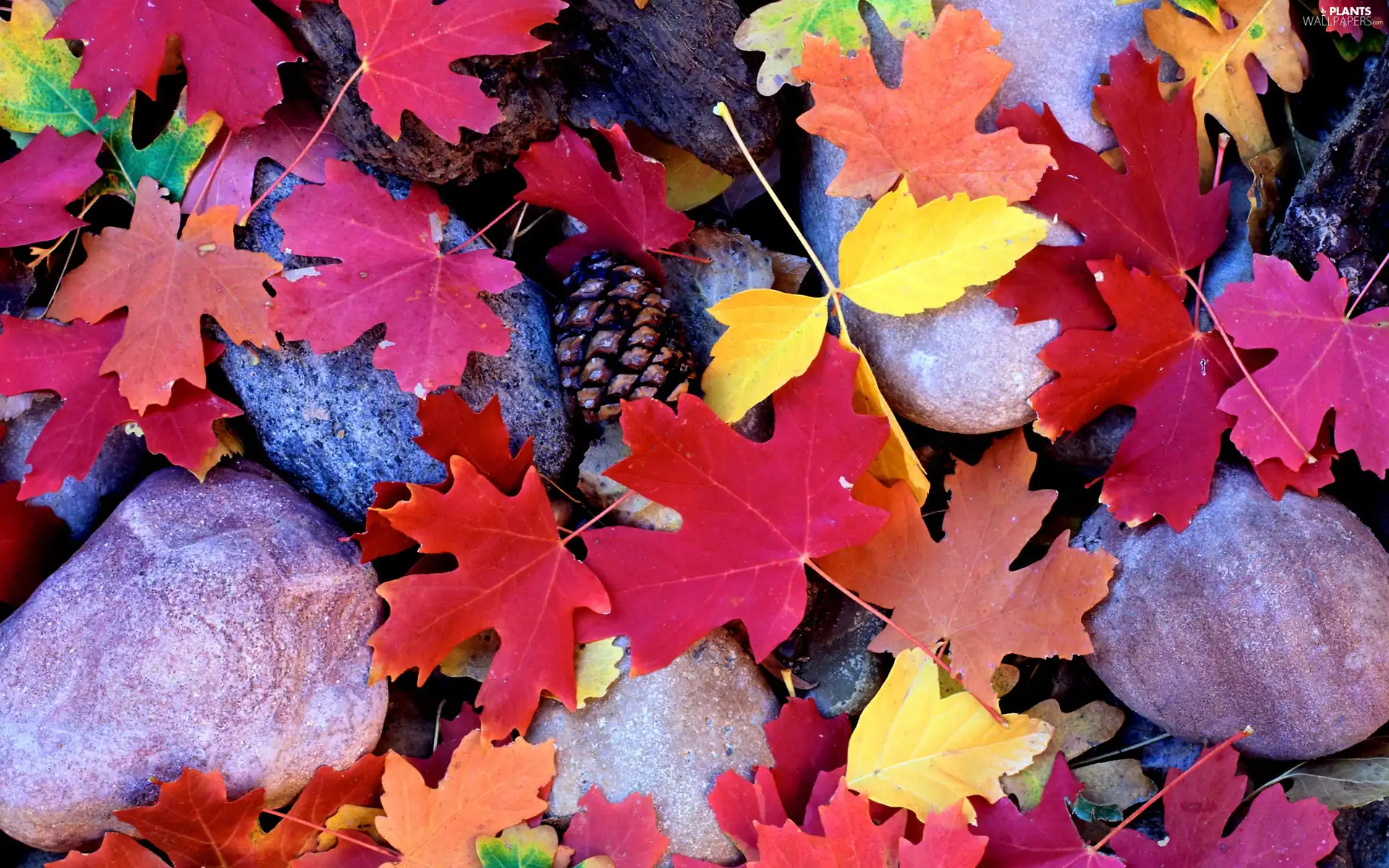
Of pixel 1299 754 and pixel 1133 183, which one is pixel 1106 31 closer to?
pixel 1133 183

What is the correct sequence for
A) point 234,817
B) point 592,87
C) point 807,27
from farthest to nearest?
point 592,87 → point 807,27 → point 234,817

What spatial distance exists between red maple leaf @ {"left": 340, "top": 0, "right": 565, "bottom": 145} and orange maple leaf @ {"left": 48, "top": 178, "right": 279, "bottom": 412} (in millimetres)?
293

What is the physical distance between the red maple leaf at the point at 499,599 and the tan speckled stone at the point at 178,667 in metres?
0.11

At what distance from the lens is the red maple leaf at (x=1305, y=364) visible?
141 centimetres

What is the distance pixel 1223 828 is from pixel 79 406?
5.97 ft

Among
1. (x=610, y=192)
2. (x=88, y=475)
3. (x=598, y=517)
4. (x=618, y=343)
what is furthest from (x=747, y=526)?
(x=88, y=475)

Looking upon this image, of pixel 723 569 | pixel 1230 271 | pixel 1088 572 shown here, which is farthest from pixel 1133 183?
pixel 723 569

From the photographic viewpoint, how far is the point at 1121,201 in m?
1.49

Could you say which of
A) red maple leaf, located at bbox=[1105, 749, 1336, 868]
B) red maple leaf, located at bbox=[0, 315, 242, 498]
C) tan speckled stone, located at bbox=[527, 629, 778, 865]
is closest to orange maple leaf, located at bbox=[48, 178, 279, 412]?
red maple leaf, located at bbox=[0, 315, 242, 498]

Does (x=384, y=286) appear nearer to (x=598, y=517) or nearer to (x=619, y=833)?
(x=598, y=517)

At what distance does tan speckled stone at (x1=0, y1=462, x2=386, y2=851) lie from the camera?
1.36 metres

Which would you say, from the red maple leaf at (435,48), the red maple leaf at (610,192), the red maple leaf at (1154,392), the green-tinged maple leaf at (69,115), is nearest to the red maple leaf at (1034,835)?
the red maple leaf at (1154,392)

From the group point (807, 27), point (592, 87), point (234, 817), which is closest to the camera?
point (234, 817)

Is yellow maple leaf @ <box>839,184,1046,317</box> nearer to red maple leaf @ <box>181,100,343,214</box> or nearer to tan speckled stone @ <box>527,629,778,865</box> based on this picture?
tan speckled stone @ <box>527,629,778,865</box>
